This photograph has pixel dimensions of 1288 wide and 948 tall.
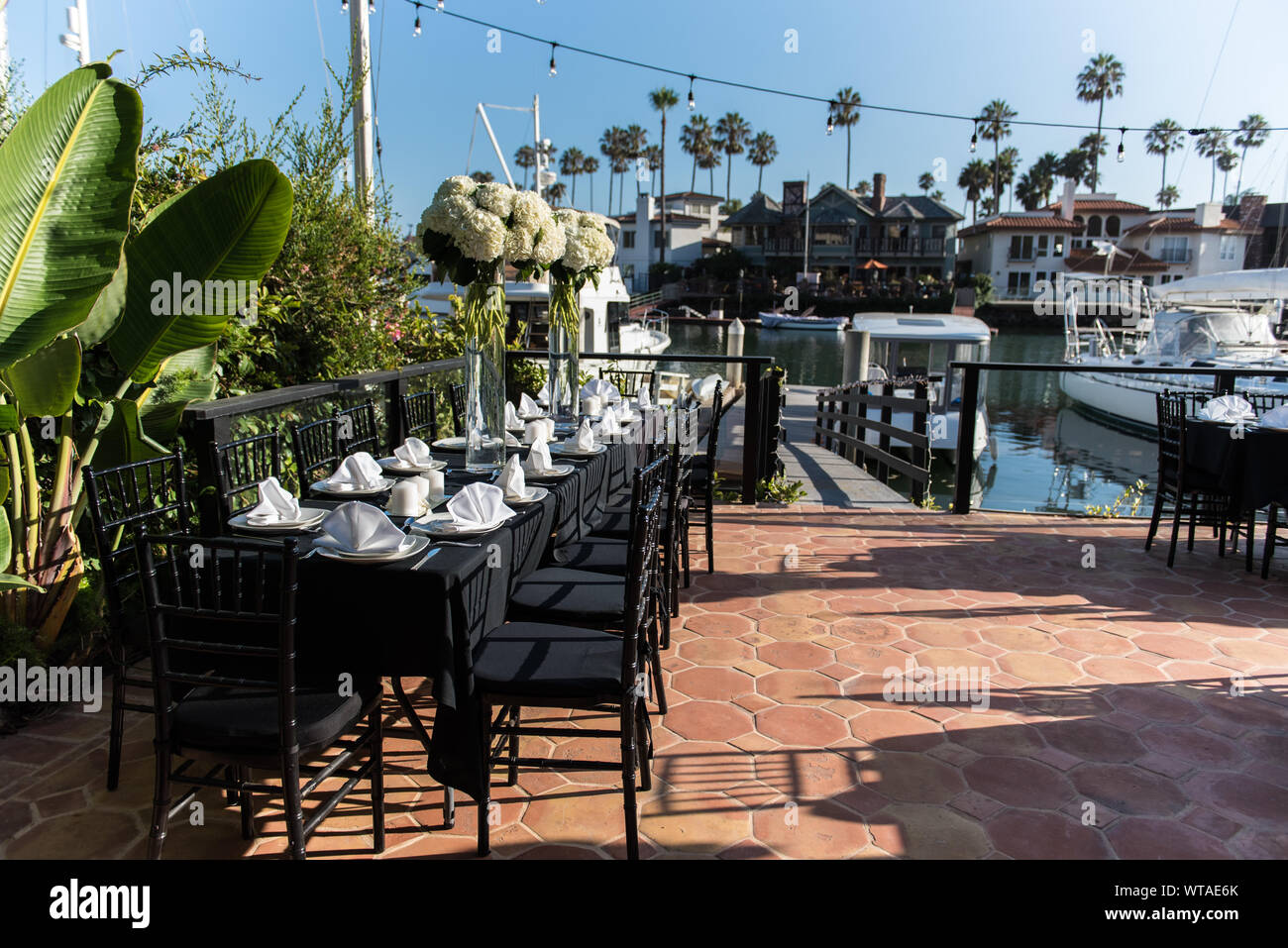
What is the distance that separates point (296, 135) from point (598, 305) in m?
13.7

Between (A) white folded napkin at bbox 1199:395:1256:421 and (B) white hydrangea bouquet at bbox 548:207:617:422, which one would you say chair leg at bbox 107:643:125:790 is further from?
(A) white folded napkin at bbox 1199:395:1256:421

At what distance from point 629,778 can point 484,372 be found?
1876 mm

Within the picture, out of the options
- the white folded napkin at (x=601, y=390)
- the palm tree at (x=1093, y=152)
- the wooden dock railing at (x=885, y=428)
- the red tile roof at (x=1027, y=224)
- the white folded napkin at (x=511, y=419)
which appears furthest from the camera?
the palm tree at (x=1093, y=152)

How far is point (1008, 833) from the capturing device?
2.52 meters

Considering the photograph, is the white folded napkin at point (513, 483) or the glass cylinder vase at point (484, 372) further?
the glass cylinder vase at point (484, 372)

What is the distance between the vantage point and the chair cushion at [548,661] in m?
2.33

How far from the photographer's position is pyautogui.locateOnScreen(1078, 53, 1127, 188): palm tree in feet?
175

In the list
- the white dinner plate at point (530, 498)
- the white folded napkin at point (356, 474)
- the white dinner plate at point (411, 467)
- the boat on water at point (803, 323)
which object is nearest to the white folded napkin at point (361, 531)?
the white dinner plate at point (530, 498)

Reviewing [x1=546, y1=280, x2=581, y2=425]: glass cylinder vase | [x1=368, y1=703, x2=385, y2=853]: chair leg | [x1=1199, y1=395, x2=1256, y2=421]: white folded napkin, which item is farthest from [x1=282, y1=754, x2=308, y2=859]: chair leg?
[x1=1199, y1=395, x2=1256, y2=421]: white folded napkin

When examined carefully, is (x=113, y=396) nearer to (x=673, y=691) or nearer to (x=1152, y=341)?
(x=673, y=691)

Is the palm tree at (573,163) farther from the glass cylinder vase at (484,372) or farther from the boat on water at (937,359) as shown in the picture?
the glass cylinder vase at (484,372)

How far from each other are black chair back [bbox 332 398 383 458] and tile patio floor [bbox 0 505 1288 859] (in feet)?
5.20

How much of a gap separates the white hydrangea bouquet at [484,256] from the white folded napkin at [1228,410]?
4530 millimetres

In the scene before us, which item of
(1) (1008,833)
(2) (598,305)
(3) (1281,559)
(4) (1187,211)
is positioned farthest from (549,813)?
(4) (1187,211)
